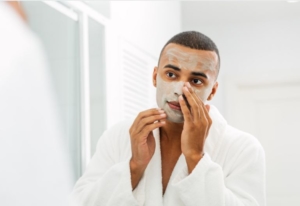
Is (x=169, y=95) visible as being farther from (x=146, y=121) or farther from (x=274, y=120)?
(x=274, y=120)

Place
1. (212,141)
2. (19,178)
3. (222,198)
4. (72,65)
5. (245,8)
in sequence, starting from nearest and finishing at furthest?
(19,178) → (222,198) → (212,141) → (72,65) → (245,8)

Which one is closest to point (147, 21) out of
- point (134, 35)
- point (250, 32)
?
Answer: point (134, 35)

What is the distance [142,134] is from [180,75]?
137 millimetres

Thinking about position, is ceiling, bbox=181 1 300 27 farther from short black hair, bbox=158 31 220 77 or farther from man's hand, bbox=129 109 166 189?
man's hand, bbox=129 109 166 189

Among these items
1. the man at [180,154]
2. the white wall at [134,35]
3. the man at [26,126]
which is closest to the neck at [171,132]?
the man at [180,154]

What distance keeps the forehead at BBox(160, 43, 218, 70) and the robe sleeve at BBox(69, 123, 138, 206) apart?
0.19 metres

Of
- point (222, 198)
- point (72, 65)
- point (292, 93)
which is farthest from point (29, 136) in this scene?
point (292, 93)

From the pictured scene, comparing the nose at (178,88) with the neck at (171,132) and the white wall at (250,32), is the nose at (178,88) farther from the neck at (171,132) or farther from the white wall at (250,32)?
the white wall at (250,32)

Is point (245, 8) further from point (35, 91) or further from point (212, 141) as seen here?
point (35, 91)

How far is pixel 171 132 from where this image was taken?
91cm

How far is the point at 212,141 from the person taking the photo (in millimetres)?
860

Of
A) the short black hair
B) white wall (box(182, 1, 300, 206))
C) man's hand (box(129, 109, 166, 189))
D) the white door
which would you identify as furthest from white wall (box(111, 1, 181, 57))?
man's hand (box(129, 109, 166, 189))

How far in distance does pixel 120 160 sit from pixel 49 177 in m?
0.67

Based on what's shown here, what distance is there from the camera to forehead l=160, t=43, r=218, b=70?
2.75ft
